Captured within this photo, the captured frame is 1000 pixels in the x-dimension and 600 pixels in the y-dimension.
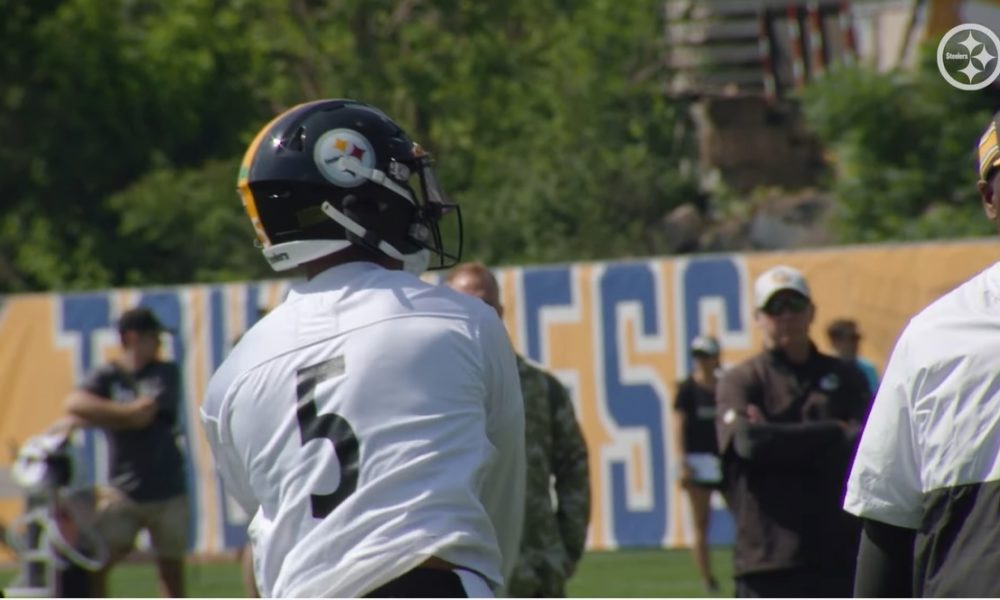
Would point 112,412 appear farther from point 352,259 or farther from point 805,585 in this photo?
point 352,259

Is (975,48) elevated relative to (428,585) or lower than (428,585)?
elevated

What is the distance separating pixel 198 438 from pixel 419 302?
13707 millimetres

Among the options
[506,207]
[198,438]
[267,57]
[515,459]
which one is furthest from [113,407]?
[267,57]

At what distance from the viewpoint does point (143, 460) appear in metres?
10.9

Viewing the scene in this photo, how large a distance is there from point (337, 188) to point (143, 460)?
782cm

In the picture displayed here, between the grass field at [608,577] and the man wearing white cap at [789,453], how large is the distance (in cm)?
538

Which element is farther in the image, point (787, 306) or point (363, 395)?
point (787, 306)

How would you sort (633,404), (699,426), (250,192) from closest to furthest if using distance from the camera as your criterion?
(250,192), (699,426), (633,404)

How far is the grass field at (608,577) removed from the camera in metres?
12.7

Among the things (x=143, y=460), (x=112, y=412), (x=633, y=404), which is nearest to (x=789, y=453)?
(x=112, y=412)

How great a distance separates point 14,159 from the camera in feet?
97.1

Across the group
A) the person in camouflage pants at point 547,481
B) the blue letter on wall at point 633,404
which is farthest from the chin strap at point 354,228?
the blue letter on wall at point 633,404

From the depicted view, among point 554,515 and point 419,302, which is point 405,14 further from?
point 419,302

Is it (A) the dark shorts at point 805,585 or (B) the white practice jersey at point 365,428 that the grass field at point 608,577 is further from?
(B) the white practice jersey at point 365,428
